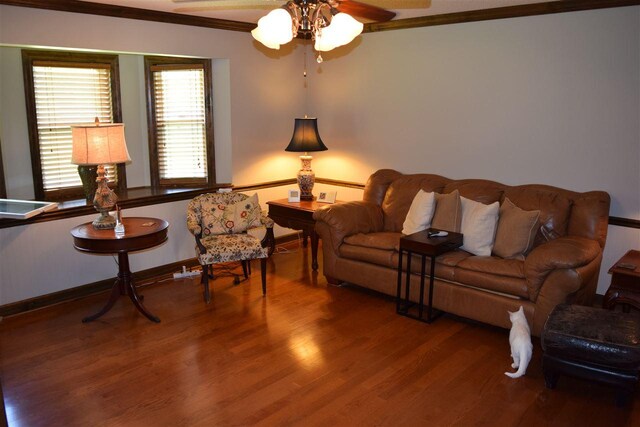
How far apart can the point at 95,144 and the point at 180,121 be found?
63.0 inches

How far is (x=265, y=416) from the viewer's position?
9.42 ft

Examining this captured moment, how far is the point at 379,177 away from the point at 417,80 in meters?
1.01

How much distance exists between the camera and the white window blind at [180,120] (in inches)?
206

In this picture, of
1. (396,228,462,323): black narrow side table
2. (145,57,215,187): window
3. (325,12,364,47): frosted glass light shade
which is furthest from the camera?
(145,57,215,187): window

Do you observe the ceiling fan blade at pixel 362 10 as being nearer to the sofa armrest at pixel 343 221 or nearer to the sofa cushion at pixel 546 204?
the sofa armrest at pixel 343 221

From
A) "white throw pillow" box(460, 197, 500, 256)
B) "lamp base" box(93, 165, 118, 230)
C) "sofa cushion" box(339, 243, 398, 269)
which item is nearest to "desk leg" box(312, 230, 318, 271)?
"sofa cushion" box(339, 243, 398, 269)

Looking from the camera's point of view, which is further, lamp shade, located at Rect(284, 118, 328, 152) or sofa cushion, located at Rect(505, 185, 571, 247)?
lamp shade, located at Rect(284, 118, 328, 152)

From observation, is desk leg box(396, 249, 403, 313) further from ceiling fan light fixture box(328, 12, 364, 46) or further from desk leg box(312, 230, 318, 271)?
ceiling fan light fixture box(328, 12, 364, 46)

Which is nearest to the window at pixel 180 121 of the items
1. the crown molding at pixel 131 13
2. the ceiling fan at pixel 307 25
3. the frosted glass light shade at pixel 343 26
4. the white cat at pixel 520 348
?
the crown molding at pixel 131 13

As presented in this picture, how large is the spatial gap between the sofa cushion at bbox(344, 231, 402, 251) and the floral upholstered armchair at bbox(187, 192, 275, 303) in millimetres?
763

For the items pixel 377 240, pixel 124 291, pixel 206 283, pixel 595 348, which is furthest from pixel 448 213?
pixel 124 291

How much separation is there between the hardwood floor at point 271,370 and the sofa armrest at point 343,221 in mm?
577

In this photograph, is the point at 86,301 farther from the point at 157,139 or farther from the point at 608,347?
the point at 608,347

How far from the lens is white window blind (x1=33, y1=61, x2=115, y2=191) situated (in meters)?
4.45
